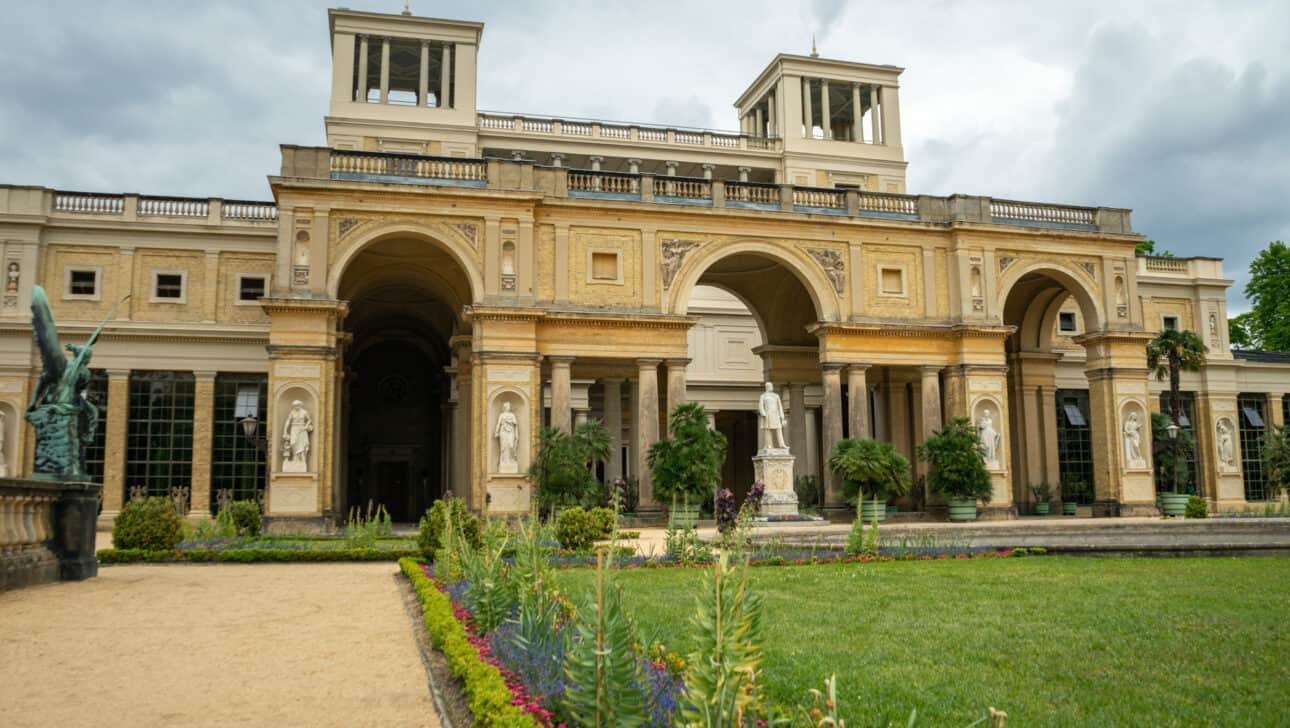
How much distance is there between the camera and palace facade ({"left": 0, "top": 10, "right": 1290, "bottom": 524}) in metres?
25.9

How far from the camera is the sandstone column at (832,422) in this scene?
28.5 m

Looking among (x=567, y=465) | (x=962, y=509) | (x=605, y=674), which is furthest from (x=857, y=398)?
(x=605, y=674)

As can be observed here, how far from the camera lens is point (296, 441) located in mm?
24750

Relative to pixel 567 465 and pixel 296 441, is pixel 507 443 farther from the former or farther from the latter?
pixel 296 441

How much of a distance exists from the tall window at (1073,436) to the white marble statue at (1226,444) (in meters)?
5.74

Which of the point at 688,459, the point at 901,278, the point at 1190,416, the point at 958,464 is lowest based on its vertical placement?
the point at 958,464

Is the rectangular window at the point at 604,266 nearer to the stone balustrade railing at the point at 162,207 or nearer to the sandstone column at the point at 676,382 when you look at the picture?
the sandstone column at the point at 676,382

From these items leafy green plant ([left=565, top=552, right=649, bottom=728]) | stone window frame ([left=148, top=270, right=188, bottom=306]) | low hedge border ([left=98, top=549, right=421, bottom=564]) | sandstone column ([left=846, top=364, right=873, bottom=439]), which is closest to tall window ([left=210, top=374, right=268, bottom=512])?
stone window frame ([left=148, top=270, right=188, bottom=306])

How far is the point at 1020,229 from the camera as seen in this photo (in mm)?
30234

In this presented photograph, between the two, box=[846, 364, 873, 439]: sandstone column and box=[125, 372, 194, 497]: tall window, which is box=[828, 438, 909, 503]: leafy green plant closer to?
box=[846, 364, 873, 439]: sandstone column

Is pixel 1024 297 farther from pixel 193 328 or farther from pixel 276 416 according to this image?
pixel 193 328

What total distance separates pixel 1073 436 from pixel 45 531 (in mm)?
34191

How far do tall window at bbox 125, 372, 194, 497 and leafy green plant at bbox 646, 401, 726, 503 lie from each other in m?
15.4

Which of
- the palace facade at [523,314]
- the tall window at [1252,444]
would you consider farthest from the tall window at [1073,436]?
the tall window at [1252,444]
